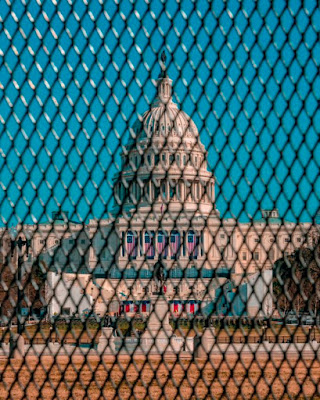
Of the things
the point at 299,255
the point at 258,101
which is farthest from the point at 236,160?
the point at 299,255

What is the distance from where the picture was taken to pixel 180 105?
772 centimetres

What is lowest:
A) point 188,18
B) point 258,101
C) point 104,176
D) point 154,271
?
point 154,271

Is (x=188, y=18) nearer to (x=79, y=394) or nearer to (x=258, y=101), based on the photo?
(x=258, y=101)

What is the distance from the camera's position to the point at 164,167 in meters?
7.57

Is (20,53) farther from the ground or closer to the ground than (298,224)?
farther from the ground

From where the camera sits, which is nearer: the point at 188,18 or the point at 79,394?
the point at 188,18

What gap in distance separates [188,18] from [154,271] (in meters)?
2.59

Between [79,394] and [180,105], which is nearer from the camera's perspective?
[180,105]

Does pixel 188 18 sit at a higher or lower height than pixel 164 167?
higher

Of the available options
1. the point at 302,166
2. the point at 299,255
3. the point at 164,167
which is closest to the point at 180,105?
the point at 164,167

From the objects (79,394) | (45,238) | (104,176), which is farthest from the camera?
(79,394)

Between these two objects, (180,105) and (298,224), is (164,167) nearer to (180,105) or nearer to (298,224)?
(180,105)

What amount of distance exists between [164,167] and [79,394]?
1659 cm

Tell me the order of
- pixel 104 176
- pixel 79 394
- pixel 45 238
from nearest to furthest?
1. pixel 104 176
2. pixel 45 238
3. pixel 79 394
